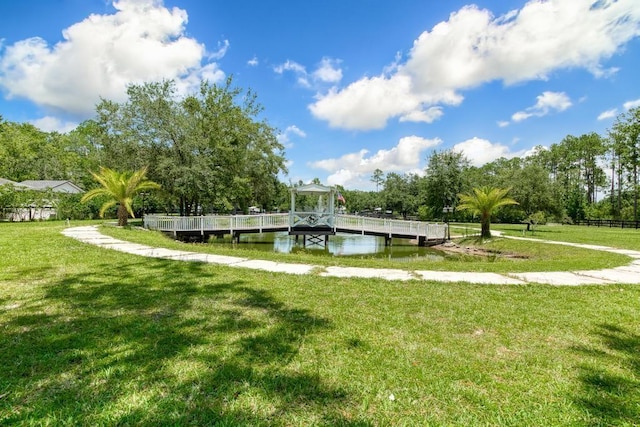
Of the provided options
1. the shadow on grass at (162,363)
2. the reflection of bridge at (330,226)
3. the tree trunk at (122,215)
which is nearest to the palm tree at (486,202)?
the reflection of bridge at (330,226)

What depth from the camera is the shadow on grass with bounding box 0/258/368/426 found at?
1.61 meters

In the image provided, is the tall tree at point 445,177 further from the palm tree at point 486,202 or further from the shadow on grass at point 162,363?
the shadow on grass at point 162,363

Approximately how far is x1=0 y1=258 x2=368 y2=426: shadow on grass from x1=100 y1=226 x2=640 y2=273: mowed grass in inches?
132

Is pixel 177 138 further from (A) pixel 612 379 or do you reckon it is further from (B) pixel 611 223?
(B) pixel 611 223

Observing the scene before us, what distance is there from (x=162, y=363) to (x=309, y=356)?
0.99m

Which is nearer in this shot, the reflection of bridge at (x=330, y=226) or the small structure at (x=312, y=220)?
the reflection of bridge at (x=330, y=226)

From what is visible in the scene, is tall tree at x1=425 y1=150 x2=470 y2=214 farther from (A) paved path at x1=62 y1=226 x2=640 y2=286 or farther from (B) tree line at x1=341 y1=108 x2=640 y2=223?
(A) paved path at x1=62 y1=226 x2=640 y2=286

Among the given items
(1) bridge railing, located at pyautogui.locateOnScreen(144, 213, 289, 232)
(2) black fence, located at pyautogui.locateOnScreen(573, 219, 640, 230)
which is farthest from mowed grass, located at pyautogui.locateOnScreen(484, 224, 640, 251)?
(1) bridge railing, located at pyautogui.locateOnScreen(144, 213, 289, 232)

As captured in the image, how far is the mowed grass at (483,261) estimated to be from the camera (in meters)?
6.32

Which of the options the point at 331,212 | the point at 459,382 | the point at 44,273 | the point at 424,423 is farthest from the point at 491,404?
the point at 331,212

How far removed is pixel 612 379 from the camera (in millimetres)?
2025

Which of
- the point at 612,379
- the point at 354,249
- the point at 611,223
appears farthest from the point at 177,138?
the point at 611,223

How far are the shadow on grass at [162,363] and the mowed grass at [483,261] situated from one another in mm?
3364

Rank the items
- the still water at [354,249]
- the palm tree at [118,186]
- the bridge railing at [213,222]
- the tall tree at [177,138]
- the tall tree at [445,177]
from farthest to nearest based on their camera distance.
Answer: the tall tree at [445,177]
the tall tree at [177,138]
the bridge railing at [213,222]
the still water at [354,249]
the palm tree at [118,186]
